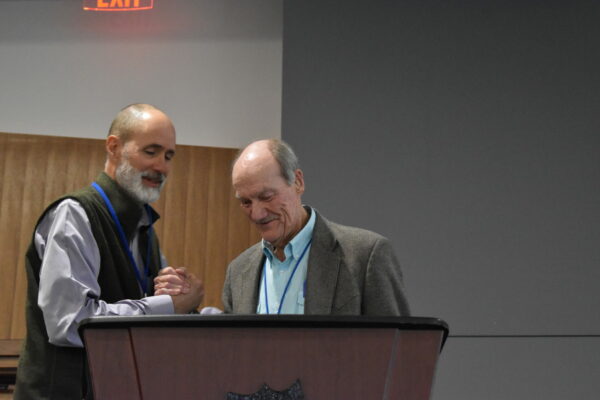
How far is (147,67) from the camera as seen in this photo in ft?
14.0

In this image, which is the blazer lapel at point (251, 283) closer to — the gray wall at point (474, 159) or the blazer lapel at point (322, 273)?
the blazer lapel at point (322, 273)

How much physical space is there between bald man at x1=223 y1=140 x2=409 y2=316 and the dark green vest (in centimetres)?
36

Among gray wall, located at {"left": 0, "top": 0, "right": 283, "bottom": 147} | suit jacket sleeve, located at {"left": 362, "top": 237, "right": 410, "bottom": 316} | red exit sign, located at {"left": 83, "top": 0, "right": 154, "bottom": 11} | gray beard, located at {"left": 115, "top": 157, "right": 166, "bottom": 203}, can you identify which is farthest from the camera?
red exit sign, located at {"left": 83, "top": 0, "right": 154, "bottom": 11}

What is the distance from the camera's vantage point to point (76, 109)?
4.16 metres

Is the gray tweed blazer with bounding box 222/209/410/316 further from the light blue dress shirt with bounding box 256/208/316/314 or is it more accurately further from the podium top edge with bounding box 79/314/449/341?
the podium top edge with bounding box 79/314/449/341

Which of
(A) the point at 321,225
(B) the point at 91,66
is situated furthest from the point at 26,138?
(A) the point at 321,225

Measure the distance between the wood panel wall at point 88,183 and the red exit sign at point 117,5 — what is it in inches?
35.1

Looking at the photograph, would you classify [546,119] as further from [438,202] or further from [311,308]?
[311,308]

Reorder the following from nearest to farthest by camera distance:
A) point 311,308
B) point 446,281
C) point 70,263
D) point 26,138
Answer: point 311,308 → point 70,263 → point 446,281 → point 26,138

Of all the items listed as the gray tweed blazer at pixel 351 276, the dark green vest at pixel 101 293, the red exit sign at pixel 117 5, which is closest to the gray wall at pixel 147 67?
the red exit sign at pixel 117 5

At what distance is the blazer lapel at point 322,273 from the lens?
171 centimetres

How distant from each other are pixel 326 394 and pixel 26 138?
3.55m

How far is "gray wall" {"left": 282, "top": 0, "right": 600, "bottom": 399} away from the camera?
11.2 ft

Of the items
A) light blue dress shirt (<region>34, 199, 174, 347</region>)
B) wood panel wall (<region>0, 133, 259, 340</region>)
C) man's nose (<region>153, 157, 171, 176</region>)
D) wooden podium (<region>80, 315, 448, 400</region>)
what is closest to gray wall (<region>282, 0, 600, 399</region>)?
wood panel wall (<region>0, 133, 259, 340</region>)
